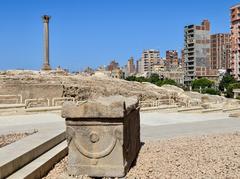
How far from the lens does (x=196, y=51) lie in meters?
125

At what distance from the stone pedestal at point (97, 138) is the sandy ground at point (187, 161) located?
0.34 meters

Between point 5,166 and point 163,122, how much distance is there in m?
8.93

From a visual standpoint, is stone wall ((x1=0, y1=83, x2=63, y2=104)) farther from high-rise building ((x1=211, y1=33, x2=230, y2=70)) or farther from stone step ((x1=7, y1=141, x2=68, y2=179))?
high-rise building ((x1=211, y1=33, x2=230, y2=70))

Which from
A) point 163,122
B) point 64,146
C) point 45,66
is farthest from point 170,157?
point 45,66

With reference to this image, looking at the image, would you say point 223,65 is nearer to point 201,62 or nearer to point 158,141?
point 201,62

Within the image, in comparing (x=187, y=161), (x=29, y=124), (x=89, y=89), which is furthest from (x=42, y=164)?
(x=89, y=89)

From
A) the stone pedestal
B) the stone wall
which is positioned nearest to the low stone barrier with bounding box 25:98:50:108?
the stone wall

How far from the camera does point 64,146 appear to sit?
23.1ft

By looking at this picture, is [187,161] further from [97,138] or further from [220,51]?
[220,51]

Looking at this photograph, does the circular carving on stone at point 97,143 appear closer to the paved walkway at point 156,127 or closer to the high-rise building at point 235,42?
the paved walkway at point 156,127

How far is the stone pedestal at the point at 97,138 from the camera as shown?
529 cm

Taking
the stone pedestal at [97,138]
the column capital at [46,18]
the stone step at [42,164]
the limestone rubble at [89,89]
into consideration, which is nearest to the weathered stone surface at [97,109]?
the stone pedestal at [97,138]

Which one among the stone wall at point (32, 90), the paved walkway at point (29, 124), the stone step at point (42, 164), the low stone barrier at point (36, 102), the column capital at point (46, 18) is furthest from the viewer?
the column capital at point (46, 18)

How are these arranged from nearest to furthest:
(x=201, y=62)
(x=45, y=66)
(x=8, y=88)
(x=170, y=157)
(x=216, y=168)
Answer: (x=216, y=168) < (x=170, y=157) < (x=8, y=88) < (x=45, y=66) < (x=201, y=62)
